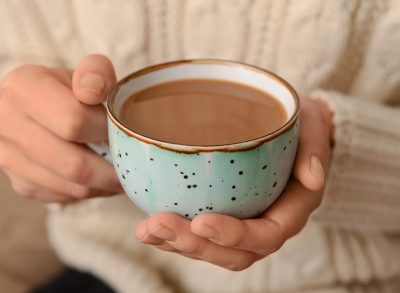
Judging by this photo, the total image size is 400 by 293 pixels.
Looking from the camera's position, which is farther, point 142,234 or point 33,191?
point 33,191

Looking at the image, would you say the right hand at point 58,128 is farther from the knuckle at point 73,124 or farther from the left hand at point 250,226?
the left hand at point 250,226

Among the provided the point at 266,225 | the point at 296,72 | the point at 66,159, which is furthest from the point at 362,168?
the point at 66,159

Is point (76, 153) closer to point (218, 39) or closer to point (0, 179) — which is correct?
point (218, 39)

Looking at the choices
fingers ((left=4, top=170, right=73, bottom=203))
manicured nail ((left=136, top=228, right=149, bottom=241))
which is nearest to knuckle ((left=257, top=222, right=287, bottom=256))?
manicured nail ((left=136, top=228, right=149, bottom=241))

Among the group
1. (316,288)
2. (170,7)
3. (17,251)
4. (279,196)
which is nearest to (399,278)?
(316,288)

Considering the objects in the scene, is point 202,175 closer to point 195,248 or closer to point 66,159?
point 195,248

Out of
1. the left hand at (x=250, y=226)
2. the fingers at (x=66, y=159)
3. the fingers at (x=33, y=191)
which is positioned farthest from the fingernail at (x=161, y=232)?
the fingers at (x=33, y=191)

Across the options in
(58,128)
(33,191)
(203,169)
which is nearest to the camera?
(203,169)
